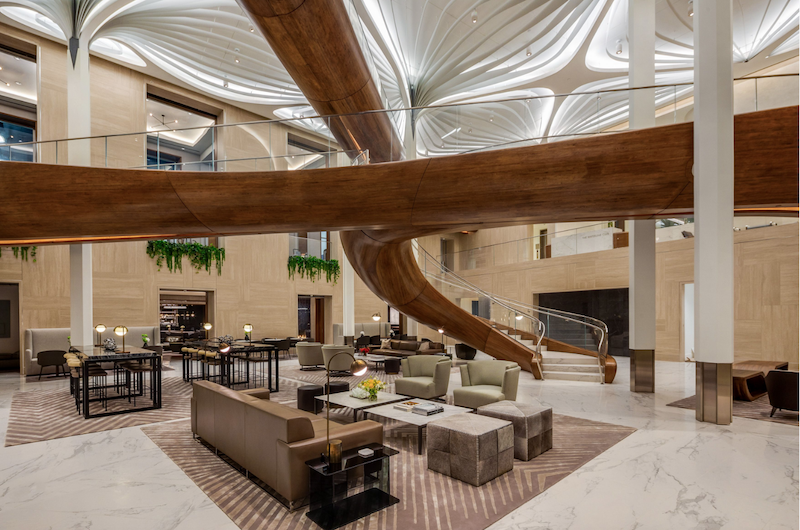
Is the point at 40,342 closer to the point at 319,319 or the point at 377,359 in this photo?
the point at 377,359

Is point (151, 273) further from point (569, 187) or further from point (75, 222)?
point (569, 187)

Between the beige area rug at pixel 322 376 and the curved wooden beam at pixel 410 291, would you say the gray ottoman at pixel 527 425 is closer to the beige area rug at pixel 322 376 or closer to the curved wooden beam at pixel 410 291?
the curved wooden beam at pixel 410 291

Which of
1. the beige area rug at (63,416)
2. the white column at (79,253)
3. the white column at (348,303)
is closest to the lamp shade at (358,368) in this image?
the beige area rug at (63,416)

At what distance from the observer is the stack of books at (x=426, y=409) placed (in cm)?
570

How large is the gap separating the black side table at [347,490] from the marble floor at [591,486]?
0.70m

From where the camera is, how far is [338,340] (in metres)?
19.2

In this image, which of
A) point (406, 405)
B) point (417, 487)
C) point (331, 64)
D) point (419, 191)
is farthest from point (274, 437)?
point (331, 64)

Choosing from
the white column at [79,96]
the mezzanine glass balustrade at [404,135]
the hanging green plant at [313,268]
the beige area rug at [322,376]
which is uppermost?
the white column at [79,96]

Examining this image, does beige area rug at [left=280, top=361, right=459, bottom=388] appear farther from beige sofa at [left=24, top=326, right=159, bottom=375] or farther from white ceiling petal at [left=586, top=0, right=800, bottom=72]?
white ceiling petal at [left=586, top=0, right=800, bottom=72]

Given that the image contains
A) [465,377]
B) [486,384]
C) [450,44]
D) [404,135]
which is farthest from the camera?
[450,44]

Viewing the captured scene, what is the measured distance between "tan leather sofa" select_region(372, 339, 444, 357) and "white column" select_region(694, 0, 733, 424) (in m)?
8.42

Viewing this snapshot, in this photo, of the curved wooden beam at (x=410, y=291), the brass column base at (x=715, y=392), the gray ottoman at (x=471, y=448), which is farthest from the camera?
the curved wooden beam at (x=410, y=291)

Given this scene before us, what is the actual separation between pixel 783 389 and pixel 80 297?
13333 mm

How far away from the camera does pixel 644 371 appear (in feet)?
29.0
